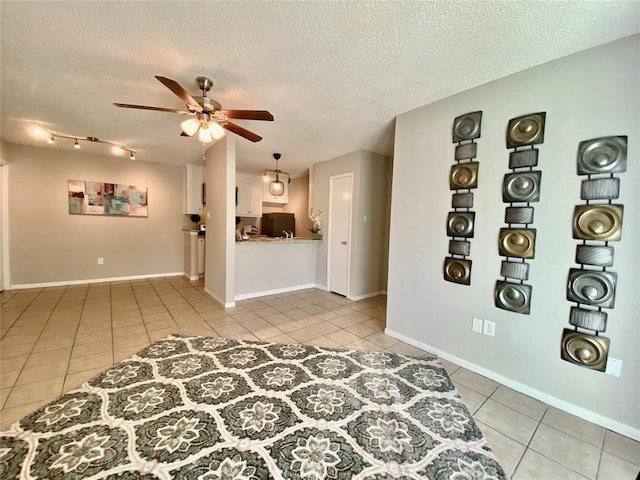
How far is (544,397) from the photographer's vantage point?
1804 millimetres

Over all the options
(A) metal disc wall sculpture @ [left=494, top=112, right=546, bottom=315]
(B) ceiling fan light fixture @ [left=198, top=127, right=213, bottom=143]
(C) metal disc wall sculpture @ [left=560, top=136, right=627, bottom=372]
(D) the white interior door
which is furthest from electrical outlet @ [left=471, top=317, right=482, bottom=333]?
(B) ceiling fan light fixture @ [left=198, top=127, right=213, bottom=143]

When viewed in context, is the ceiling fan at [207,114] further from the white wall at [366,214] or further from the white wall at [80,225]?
the white wall at [80,225]

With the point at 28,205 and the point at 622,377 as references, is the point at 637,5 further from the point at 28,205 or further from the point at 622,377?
the point at 28,205

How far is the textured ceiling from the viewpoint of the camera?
140 cm

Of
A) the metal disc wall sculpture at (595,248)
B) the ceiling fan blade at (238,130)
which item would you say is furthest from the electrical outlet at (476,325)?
the ceiling fan blade at (238,130)

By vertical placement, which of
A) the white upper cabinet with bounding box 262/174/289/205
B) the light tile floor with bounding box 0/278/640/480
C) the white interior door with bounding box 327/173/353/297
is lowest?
the light tile floor with bounding box 0/278/640/480

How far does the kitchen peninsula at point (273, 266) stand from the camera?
398 centimetres

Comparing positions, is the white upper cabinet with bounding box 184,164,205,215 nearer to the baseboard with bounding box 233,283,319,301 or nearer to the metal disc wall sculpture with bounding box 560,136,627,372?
the baseboard with bounding box 233,283,319,301

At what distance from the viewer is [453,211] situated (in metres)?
2.25

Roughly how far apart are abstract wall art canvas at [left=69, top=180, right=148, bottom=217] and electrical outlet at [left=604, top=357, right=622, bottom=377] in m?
6.48

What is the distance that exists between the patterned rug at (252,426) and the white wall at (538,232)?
21.0 inches


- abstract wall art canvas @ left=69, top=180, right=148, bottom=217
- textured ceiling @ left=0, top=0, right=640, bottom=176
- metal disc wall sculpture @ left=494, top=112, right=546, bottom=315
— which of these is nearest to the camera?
textured ceiling @ left=0, top=0, right=640, bottom=176

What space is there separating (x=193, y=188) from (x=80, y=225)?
1997 mm

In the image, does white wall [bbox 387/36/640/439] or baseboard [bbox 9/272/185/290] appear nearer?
white wall [bbox 387/36/640/439]
